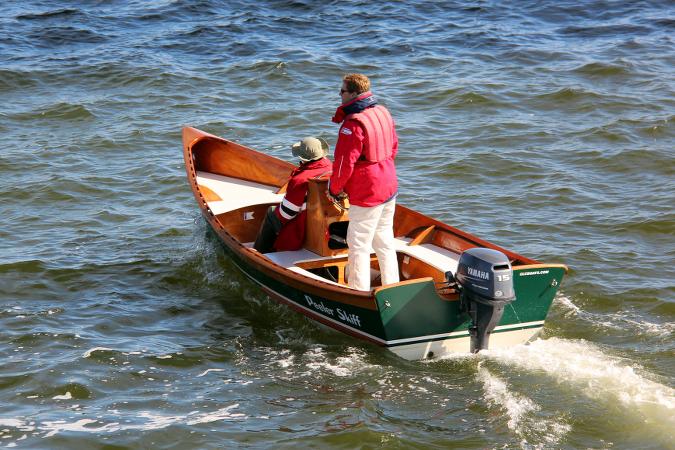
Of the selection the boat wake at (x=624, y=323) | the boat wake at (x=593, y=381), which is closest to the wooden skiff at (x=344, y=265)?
the boat wake at (x=593, y=381)

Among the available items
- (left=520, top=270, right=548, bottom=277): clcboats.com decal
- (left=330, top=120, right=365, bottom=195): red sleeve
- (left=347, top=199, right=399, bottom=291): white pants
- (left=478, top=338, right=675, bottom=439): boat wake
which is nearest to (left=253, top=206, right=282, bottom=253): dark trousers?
(left=347, top=199, right=399, bottom=291): white pants

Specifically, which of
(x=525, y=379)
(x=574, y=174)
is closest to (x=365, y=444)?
(x=525, y=379)

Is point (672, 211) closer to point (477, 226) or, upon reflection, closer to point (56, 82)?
point (477, 226)

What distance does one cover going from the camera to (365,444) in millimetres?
6695

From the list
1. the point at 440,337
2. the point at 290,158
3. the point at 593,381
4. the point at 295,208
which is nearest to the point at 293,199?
the point at 295,208

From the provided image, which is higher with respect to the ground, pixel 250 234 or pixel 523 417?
pixel 250 234

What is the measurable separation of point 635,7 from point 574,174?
9027mm

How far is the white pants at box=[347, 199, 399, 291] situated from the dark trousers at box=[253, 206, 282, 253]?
117cm

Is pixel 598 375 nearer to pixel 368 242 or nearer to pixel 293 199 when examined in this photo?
pixel 368 242

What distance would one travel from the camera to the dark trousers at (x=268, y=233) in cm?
918

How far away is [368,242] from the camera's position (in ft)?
26.4

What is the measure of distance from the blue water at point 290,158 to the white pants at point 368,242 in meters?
0.67

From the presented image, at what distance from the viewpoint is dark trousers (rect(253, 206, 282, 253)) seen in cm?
918

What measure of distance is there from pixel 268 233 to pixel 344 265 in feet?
2.88
